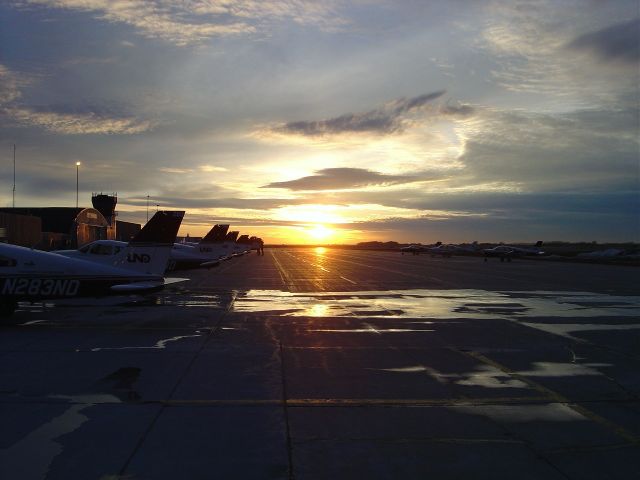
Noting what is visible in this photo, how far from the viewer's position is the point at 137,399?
25.7 feet

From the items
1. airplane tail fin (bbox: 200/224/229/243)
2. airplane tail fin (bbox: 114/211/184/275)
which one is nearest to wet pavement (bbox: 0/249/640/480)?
airplane tail fin (bbox: 114/211/184/275)

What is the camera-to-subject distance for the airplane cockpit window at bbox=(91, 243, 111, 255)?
66.8 ft

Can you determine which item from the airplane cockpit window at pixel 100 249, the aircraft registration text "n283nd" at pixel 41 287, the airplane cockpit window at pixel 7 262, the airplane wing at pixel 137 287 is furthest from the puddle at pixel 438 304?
the airplane cockpit window at pixel 7 262

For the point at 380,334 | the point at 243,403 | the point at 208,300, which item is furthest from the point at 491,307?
the point at 243,403

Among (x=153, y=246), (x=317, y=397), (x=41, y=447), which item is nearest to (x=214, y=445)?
(x=41, y=447)

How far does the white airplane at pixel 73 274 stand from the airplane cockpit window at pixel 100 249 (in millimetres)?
1680

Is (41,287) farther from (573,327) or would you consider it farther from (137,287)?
(573,327)

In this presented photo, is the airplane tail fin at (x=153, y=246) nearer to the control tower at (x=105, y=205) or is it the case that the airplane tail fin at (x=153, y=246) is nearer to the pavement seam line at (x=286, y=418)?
the pavement seam line at (x=286, y=418)

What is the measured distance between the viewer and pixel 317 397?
8070mm

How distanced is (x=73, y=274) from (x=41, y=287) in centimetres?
88

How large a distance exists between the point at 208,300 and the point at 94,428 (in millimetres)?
15482

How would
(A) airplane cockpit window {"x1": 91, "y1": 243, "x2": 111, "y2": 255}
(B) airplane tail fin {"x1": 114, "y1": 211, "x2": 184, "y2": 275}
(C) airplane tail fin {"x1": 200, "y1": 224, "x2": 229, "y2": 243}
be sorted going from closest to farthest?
(B) airplane tail fin {"x1": 114, "y1": 211, "x2": 184, "y2": 275}
(A) airplane cockpit window {"x1": 91, "y1": 243, "x2": 111, "y2": 255}
(C) airplane tail fin {"x1": 200, "y1": 224, "x2": 229, "y2": 243}

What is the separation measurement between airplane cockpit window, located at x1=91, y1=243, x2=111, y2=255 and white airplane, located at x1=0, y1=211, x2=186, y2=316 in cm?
168

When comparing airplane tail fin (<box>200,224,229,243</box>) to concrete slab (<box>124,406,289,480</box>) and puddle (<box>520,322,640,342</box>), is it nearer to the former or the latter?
puddle (<box>520,322,640,342</box>)
